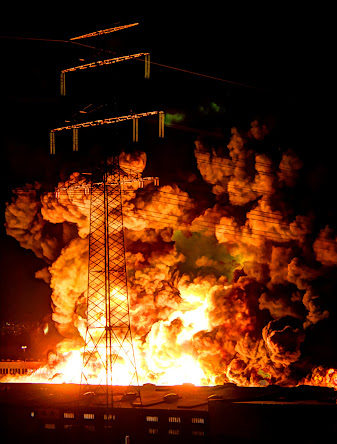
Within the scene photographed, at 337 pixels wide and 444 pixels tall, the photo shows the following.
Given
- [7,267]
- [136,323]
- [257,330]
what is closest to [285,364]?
Result: [257,330]

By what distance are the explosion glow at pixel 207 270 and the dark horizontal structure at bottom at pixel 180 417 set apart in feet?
20.0

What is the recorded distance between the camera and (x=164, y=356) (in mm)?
A: 34719

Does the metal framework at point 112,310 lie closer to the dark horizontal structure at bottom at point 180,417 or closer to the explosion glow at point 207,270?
the explosion glow at point 207,270

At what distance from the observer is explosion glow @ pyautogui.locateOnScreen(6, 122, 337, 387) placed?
1208 inches

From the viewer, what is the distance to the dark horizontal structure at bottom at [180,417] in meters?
19.5

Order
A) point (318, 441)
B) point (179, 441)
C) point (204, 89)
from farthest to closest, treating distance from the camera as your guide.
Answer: point (204, 89)
point (179, 441)
point (318, 441)

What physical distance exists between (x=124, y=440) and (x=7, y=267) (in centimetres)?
2490

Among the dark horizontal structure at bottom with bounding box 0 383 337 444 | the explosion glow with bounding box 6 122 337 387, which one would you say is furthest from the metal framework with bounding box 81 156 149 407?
the dark horizontal structure at bottom with bounding box 0 383 337 444

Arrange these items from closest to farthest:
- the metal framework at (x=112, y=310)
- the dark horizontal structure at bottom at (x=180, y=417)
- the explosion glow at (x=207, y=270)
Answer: the dark horizontal structure at bottom at (x=180, y=417) < the explosion glow at (x=207, y=270) < the metal framework at (x=112, y=310)

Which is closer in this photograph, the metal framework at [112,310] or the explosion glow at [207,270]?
the explosion glow at [207,270]

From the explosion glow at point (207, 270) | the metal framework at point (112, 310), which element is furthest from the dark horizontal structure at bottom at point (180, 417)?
the metal framework at point (112, 310)

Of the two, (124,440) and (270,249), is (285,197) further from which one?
(124,440)

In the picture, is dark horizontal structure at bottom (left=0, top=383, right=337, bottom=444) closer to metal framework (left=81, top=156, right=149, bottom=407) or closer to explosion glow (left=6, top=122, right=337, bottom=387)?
explosion glow (left=6, top=122, right=337, bottom=387)

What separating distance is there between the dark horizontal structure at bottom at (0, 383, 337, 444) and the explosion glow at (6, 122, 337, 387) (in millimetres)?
6089
